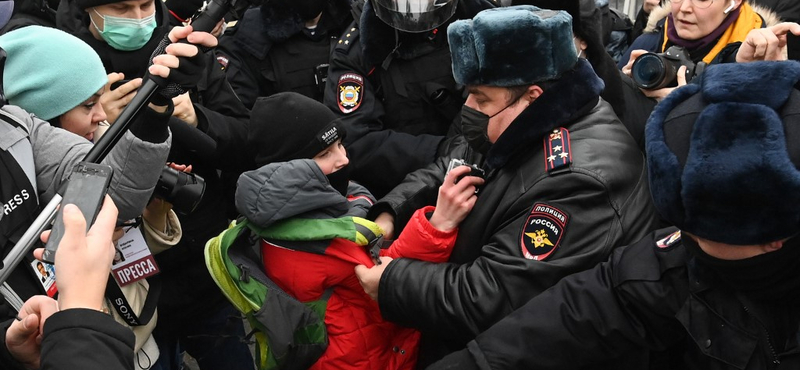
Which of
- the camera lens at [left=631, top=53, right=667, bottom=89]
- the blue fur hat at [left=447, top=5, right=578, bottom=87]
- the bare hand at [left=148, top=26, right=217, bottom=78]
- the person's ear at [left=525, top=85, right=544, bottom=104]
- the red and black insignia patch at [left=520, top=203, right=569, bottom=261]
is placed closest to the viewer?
the bare hand at [left=148, top=26, right=217, bottom=78]

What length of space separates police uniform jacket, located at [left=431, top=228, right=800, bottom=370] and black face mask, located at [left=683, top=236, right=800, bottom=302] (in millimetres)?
51

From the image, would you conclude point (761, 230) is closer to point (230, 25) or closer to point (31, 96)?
point (31, 96)

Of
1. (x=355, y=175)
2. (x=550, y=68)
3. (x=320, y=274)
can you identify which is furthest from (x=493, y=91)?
(x=355, y=175)

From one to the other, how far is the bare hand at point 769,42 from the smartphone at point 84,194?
7.27 ft

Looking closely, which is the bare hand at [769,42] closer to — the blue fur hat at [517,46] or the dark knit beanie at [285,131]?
the blue fur hat at [517,46]

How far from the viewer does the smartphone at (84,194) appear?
5.47ft

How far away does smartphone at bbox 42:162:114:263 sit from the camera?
1.67 meters

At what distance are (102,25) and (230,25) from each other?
0.97m

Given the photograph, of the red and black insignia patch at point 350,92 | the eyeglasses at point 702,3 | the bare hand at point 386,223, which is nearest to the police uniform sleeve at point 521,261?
the bare hand at point 386,223

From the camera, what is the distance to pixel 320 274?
260 cm

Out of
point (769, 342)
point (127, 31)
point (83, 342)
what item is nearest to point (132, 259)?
point (127, 31)

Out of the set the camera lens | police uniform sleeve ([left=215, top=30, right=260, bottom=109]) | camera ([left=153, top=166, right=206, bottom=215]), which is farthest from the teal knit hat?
the camera lens

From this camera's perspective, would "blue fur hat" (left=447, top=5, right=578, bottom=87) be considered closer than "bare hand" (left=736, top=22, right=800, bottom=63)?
Yes

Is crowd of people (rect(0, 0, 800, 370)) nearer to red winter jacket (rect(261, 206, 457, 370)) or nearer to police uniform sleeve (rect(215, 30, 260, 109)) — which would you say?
red winter jacket (rect(261, 206, 457, 370))
